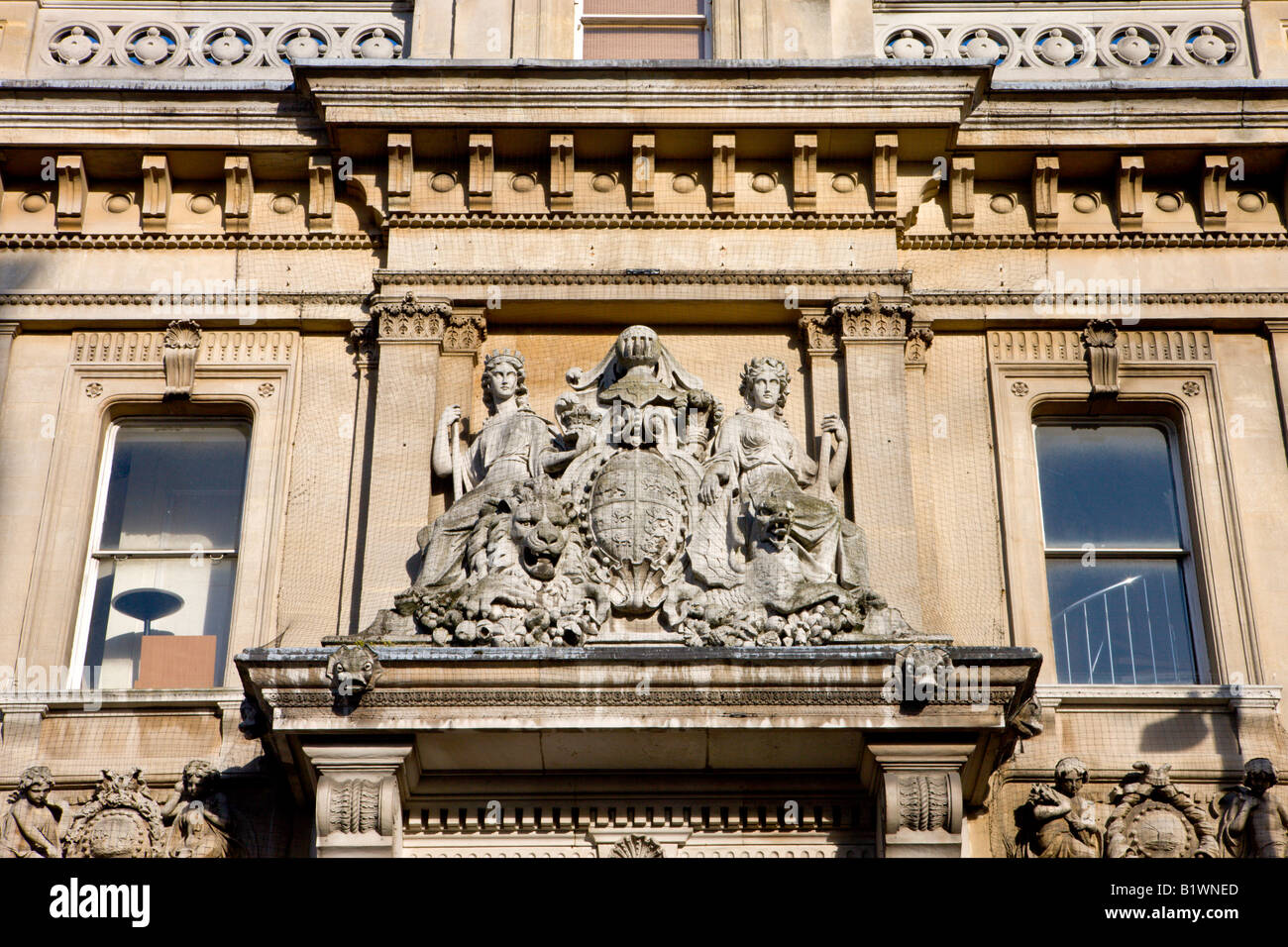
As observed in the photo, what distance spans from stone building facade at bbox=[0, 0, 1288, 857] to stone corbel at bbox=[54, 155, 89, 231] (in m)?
0.10

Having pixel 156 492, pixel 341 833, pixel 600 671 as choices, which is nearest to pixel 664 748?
pixel 600 671

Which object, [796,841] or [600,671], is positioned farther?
[796,841]

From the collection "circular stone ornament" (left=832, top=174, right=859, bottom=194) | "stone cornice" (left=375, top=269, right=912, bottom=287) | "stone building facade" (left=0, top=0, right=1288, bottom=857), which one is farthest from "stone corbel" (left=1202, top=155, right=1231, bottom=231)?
"circular stone ornament" (left=832, top=174, right=859, bottom=194)

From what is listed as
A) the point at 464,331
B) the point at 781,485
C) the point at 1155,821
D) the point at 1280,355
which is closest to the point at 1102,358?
the point at 1280,355

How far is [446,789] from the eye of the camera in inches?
493

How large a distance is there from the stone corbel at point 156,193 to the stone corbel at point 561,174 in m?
3.10

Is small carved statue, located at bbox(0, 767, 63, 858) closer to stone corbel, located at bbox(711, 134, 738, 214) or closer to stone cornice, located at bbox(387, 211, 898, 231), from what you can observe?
stone cornice, located at bbox(387, 211, 898, 231)

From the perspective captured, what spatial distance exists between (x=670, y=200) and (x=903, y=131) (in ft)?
6.27

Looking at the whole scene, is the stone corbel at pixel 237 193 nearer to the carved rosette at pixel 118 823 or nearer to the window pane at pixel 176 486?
the window pane at pixel 176 486

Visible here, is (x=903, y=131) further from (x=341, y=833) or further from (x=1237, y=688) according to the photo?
(x=341, y=833)

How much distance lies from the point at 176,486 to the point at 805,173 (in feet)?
18.1
